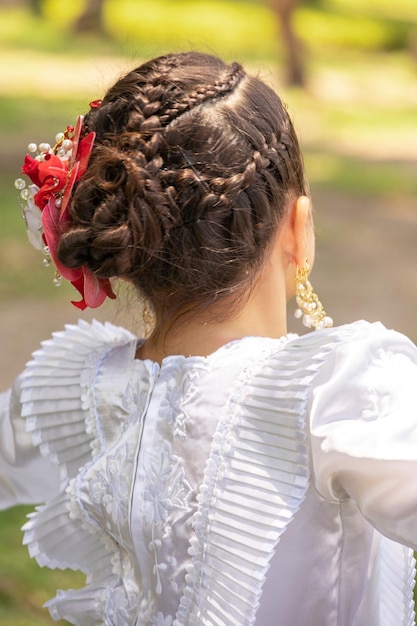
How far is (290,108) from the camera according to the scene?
246cm

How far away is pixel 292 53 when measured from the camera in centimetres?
1149

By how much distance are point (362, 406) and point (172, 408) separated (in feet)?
1.10

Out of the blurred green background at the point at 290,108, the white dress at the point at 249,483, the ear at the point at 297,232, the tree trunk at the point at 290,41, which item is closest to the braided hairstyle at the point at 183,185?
the ear at the point at 297,232

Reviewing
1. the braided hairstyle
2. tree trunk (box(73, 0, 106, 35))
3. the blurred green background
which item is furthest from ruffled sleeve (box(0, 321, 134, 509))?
tree trunk (box(73, 0, 106, 35))

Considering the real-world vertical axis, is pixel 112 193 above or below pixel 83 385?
above

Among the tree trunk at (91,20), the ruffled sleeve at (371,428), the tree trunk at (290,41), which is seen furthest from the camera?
the tree trunk at (91,20)

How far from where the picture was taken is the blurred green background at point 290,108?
4809 mm

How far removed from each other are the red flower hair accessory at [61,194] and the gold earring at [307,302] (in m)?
0.30

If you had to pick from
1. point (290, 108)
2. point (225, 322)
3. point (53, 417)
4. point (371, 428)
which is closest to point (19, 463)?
point (53, 417)

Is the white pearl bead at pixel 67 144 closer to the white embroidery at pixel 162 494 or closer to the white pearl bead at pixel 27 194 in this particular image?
the white pearl bead at pixel 27 194

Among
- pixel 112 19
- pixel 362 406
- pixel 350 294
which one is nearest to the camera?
pixel 362 406

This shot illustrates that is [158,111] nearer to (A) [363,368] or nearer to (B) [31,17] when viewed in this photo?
(A) [363,368]

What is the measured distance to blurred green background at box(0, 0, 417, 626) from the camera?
481 cm

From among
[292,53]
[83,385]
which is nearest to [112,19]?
[292,53]
